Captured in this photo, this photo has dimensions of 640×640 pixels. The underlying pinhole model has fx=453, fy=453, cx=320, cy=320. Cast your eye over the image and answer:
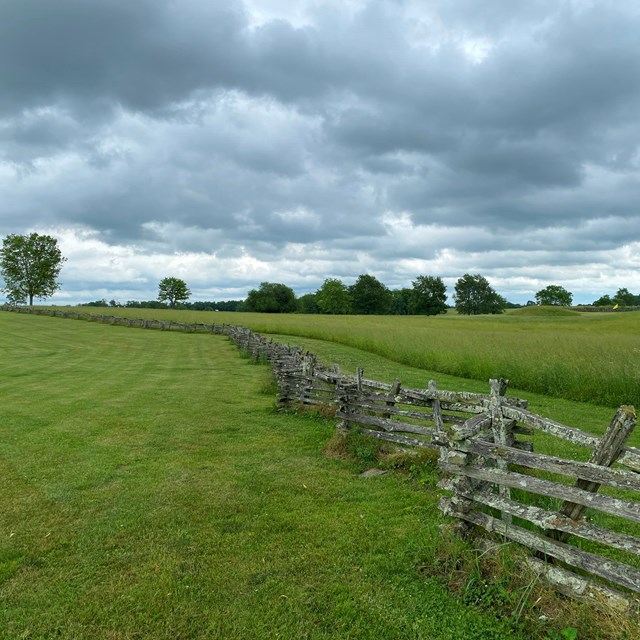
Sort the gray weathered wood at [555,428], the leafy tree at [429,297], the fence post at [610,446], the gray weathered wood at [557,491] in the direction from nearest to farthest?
the gray weathered wood at [557,491], the fence post at [610,446], the gray weathered wood at [555,428], the leafy tree at [429,297]

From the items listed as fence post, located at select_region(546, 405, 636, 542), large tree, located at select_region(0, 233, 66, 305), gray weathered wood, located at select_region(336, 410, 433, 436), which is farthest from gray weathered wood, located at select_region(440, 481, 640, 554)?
large tree, located at select_region(0, 233, 66, 305)

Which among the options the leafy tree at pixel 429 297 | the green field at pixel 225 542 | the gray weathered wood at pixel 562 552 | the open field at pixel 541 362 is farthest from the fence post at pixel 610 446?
the leafy tree at pixel 429 297

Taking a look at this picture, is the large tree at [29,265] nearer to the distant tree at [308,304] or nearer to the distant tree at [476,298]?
the distant tree at [308,304]

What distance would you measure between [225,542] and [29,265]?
82.7 meters

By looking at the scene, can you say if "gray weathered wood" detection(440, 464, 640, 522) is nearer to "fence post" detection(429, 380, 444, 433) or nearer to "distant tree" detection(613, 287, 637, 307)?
"fence post" detection(429, 380, 444, 433)

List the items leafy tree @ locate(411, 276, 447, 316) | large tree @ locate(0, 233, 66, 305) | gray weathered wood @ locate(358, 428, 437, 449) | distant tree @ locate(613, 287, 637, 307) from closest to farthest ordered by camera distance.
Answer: gray weathered wood @ locate(358, 428, 437, 449), large tree @ locate(0, 233, 66, 305), leafy tree @ locate(411, 276, 447, 316), distant tree @ locate(613, 287, 637, 307)

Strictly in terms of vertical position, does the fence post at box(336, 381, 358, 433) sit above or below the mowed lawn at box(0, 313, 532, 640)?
above

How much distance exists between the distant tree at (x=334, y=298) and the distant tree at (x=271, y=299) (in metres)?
10.00

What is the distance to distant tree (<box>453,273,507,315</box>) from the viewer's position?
120m

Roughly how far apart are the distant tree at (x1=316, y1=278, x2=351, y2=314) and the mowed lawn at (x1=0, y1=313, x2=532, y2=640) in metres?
106

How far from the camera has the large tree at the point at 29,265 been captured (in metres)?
72.1

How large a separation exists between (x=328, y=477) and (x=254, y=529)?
6.69ft

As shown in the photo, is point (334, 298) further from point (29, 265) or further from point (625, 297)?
point (625, 297)

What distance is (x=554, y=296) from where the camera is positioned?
148m
